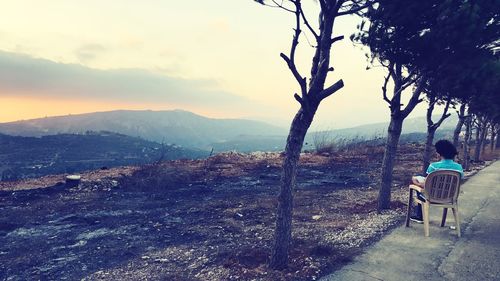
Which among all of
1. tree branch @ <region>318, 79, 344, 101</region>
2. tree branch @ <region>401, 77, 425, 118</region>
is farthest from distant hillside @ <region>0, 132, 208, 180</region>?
tree branch @ <region>318, 79, 344, 101</region>

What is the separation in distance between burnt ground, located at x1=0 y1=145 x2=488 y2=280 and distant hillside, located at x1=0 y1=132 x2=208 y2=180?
90.4 ft

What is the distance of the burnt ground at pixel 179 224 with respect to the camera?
18.3 feet

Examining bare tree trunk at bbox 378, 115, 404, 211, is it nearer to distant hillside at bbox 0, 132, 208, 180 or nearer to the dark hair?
the dark hair

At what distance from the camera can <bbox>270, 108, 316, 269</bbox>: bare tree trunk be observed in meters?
4.97

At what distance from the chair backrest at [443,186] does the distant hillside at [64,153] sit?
36679 mm

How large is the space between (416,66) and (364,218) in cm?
390

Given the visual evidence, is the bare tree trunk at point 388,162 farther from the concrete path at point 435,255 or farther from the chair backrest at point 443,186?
the chair backrest at point 443,186

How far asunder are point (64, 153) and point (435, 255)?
215ft

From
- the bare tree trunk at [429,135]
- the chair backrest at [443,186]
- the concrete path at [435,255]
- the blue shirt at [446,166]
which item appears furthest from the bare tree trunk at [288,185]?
the bare tree trunk at [429,135]

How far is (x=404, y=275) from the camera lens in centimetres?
471

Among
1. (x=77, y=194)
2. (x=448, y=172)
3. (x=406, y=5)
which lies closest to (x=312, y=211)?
(x=448, y=172)

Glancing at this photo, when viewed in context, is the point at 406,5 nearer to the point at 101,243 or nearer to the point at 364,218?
the point at 364,218

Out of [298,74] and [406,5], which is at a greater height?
[406,5]

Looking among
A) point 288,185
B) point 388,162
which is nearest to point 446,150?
point 388,162
